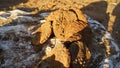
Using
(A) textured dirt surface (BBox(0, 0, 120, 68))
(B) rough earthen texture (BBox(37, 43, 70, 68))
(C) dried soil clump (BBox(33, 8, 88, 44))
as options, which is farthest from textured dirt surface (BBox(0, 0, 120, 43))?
(B) rough earthen texture (BBox(37, 43, 70, 68))

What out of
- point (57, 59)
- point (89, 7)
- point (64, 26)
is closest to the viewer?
point (57, 59)

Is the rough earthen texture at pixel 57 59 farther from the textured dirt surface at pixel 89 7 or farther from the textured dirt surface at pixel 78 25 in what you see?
the textured dirt surface at pixel 89 7

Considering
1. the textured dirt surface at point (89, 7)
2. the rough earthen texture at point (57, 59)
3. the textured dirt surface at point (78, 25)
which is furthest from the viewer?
the textured dirt surface at point (89, 7)

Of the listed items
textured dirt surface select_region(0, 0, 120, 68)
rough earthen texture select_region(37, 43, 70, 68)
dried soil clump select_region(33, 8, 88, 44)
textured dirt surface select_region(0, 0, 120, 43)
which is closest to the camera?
rough earthen texture select_region(37, 43, 70, 68)

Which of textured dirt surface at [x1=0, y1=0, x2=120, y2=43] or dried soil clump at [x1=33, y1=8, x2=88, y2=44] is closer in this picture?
dried soil clump at [x1=33, y1=8, x2=88, y2=44]

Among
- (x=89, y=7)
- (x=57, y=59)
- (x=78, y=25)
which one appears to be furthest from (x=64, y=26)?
(x=89, y=7)

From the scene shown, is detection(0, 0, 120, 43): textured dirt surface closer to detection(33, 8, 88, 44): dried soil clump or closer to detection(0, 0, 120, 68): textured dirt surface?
detection(0, 0, 120, 68): textured dirt surface

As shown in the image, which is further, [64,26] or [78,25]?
[78,25]

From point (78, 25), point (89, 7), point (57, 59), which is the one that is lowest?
point (57, 59)

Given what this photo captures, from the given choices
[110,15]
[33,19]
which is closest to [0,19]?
[33,19]

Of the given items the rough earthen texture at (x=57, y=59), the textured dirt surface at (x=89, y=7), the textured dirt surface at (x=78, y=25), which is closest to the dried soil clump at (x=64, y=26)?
the textured dirt surface at (x=78, y=25)

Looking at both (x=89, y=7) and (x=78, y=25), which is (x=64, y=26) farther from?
(x=89, y=7)
